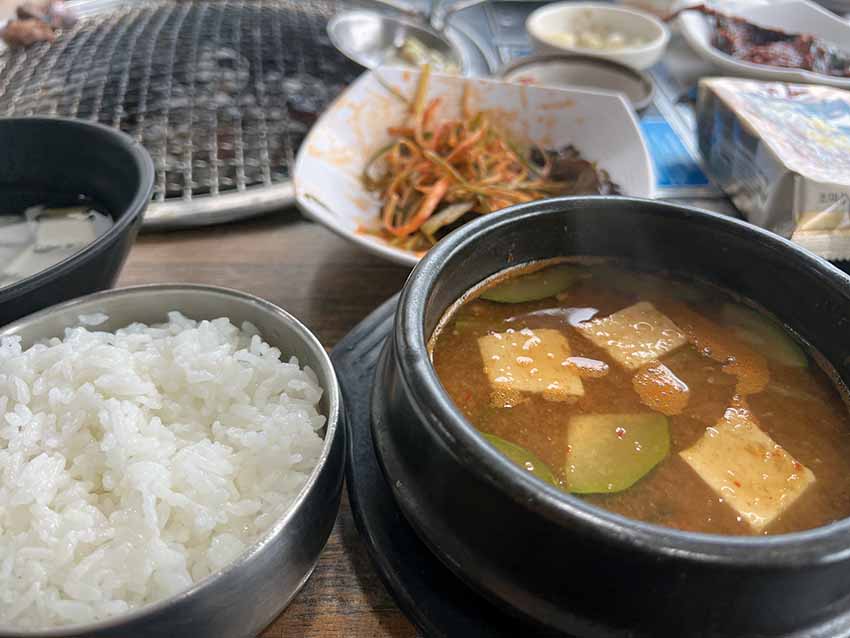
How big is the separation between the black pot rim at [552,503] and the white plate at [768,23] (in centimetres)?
258

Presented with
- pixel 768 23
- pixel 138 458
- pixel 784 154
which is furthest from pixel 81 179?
pixel 768 23

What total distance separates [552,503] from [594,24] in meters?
3.44

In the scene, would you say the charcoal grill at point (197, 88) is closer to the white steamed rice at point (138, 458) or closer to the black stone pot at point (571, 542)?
the white steamed rice at point (138, 458)

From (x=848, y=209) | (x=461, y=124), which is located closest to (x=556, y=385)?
(x=848, y=209)

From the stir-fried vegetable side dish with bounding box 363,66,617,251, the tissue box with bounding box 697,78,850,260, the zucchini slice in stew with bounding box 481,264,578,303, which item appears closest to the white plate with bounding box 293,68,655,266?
the stir-fried vegetable side dish with bounding box 363,66,617,251

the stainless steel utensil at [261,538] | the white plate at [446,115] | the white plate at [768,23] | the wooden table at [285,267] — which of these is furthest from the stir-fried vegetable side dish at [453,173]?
the white plate at [768,23]

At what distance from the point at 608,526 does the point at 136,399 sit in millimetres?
921

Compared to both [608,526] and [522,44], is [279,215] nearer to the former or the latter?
[608,526]

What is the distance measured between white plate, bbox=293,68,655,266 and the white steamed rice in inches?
31.4

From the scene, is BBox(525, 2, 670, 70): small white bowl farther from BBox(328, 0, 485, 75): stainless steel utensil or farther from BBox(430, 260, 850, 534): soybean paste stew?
BBox(430, 260, 850, 534): soybean paste stew

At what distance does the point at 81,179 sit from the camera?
187 centimetres

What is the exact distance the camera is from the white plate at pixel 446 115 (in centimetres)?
216

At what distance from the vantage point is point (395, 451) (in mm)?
1107

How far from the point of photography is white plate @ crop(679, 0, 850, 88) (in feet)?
10.1
